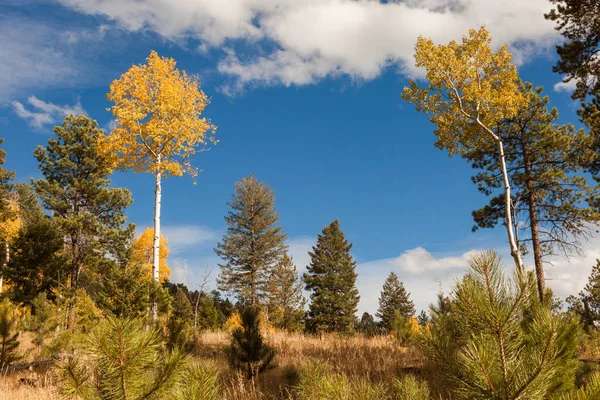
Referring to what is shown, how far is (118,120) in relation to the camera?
14.6 metres

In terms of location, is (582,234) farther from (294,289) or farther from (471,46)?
(294,289)

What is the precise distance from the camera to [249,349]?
6.28 meters

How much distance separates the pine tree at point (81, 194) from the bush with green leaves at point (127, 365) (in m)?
21.0

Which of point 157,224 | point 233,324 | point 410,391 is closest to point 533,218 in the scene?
point 233,324

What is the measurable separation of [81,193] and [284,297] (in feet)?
64.1

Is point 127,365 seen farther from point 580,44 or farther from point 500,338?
point 580,44

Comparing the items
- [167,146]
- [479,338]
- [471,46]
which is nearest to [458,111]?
[471,46]

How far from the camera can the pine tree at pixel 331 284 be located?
3400 cm

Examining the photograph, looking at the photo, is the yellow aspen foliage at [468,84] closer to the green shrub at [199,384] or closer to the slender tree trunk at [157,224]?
the slender tree trunk at [157,224]

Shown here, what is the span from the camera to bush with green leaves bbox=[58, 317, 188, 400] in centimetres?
210

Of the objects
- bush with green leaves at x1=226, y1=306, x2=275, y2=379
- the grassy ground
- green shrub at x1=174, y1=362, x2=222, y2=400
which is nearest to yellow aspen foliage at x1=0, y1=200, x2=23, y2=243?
the grassy ground

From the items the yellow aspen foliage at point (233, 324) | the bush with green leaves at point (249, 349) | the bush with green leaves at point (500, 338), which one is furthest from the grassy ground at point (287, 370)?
the bush with green leaves at point (500, 338)

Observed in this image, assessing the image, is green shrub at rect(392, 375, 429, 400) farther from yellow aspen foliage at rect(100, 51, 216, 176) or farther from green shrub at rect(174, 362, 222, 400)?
yellow aspen foliage at rect(100, 51, 216, 176)

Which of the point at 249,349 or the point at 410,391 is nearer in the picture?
the point at 410,391
